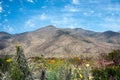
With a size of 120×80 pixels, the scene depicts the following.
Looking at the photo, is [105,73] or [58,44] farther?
[58,44]

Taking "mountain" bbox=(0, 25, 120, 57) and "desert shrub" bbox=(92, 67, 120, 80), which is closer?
"desert shrub" bbox=(92, 67, 120, 80)

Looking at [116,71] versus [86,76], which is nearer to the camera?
[86,76]

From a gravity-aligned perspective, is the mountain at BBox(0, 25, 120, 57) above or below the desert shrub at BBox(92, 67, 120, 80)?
below

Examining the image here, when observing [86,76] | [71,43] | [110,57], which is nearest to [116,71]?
[86,76]

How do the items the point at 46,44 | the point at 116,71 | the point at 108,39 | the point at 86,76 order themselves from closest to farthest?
the point at 86,76, the point at 116,71, the point at 46,44, the point at 108,39

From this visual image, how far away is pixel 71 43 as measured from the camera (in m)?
107

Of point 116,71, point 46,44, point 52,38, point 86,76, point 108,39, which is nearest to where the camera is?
point 86,76

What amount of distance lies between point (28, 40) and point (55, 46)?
24.8 metres

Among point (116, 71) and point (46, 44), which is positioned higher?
point (116, 71)

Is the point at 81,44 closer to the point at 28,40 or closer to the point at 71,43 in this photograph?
the point at 71,43

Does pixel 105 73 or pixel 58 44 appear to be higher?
pixel 105 73

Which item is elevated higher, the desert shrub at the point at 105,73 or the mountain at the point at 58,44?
the desert shrub at the point at 105,73

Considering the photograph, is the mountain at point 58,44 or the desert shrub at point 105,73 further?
the mountain at point 58,44

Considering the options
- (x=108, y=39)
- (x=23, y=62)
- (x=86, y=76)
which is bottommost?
(x=108, y=39)
